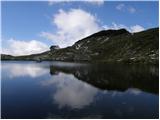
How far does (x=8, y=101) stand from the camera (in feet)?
137

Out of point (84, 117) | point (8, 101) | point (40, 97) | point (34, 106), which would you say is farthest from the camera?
point (40, 97)

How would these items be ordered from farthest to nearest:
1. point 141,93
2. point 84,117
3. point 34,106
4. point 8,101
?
point 141,93, point 8,101, point 34,106, point 84,117

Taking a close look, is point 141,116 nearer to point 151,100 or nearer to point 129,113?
point 129,113

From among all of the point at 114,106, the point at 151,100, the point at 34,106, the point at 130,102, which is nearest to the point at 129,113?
the point at 114,106

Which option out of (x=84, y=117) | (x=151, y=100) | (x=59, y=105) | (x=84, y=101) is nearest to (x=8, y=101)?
(x=59, y=105)

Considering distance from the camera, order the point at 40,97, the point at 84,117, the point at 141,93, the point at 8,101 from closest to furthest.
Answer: the point at 84,117 → the point at 8,101 → the point at 40,97 → the point at 141,93

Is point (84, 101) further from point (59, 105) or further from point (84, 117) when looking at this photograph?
point (84, 117)

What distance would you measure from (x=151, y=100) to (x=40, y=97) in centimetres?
1952

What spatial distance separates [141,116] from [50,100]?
17073 millimetres

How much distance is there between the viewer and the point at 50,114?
3381cm

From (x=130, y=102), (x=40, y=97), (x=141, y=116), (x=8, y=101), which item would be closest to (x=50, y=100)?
(x=40, y=97)

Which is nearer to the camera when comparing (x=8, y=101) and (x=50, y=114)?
(x=50, y=114)

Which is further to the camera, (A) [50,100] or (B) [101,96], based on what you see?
(B) [101,96]

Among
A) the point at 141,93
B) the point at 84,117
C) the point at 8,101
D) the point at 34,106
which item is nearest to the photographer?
the point at 84,117
